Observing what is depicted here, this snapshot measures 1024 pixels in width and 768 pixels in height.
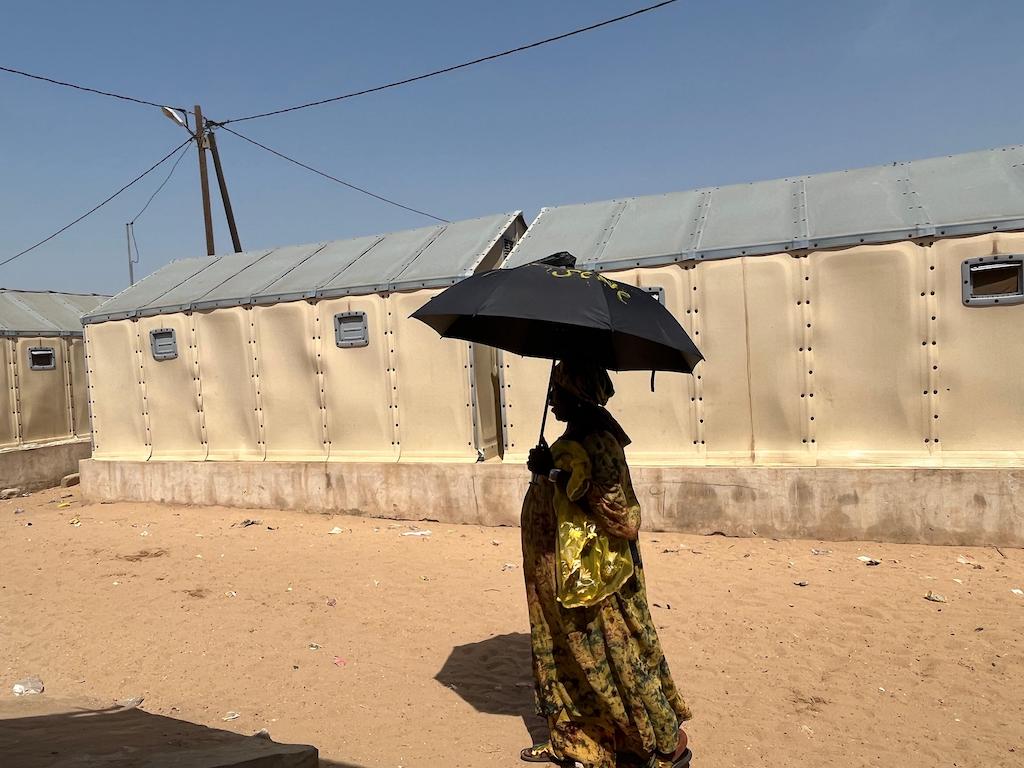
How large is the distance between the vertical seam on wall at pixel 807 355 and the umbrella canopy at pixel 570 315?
399 cm

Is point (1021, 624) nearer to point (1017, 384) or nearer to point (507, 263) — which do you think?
point (1017, 384)

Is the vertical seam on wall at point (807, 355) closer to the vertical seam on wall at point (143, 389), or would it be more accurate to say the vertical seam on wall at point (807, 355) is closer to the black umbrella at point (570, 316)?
the black umbrella at point (570, 316)

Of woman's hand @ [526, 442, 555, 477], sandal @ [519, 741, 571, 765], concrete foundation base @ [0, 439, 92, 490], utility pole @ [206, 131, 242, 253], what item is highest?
utility pole @ [206, 131, 242, 253]

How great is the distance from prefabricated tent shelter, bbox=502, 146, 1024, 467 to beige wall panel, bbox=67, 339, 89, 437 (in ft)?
29.6

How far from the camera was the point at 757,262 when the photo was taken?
6820 millimetres

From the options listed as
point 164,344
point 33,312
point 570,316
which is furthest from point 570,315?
point 33,312

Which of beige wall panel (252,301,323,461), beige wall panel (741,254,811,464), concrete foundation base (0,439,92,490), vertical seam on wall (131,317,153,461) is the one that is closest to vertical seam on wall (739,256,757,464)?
beige wall panel (741,254,811,464)

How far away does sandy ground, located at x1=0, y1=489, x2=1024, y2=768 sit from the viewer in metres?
3.55

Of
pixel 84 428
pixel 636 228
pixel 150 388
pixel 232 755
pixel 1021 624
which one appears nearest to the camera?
pixel 232 755

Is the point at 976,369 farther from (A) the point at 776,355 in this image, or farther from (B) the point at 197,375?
(B) the point at 197,375

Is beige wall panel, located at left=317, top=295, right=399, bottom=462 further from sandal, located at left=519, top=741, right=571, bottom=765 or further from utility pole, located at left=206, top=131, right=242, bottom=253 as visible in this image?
utility pole, located at left=206, top=131, right=242, bottom=253

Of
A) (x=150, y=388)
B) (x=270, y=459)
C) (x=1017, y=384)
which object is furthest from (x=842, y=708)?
(x=150, y=388)

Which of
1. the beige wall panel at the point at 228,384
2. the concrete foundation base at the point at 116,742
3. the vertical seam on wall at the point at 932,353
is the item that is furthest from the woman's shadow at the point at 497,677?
the beige wall panel at the point at 228,384

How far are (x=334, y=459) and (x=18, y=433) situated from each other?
6.55 metres
